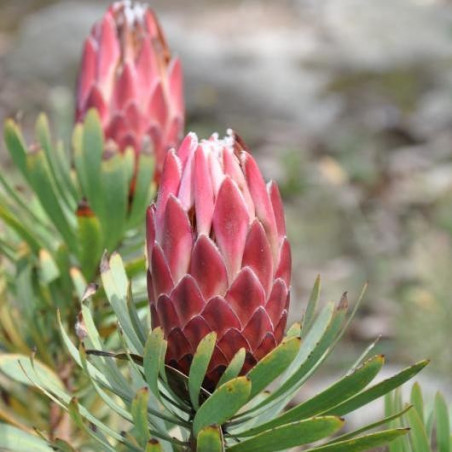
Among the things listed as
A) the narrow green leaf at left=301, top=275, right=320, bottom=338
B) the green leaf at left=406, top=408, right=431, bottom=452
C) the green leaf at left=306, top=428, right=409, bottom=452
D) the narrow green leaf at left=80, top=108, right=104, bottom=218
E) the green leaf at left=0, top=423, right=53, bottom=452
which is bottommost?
the green leaf at left=306, top=428, right=409, bottom=452

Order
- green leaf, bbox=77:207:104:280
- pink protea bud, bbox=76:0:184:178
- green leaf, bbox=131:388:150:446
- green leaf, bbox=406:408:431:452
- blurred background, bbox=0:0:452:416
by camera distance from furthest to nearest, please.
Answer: blurred background, bbox=0:0:452:416, pink protea bud, bbox=76:0:184:178, green leaf, bbox=77:207:104:280, green leaf, bbox=406:408:431:452, green leaf, bbox=131:388:150:446

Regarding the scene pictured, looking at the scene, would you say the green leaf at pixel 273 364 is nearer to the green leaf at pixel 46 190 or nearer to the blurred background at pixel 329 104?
the green leaf at pixel 46 190

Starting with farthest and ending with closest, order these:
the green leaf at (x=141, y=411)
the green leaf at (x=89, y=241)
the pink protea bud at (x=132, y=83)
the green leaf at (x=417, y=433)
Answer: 1. the pink protea bud at (x=132, y=83)
2. the green leaf at (x=89, y=241)
3. the green leaf at (x=417, y=433)
4. the green leaf at (x=141, y=411)

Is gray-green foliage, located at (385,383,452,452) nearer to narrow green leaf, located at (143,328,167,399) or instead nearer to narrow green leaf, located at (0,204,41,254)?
narrow green leaf, located at (143,328,167,399)

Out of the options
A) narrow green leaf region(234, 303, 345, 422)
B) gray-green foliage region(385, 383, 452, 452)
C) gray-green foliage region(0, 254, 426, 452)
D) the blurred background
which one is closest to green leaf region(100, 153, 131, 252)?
gray-green foliage region(0, 254, 426, 452)

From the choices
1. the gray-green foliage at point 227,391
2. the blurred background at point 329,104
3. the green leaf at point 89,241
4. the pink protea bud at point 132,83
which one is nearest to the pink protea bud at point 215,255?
the gray-green foliage at point 227,391

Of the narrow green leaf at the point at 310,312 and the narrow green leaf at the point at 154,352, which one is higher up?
the narrow green leaf at the point at 310,312
